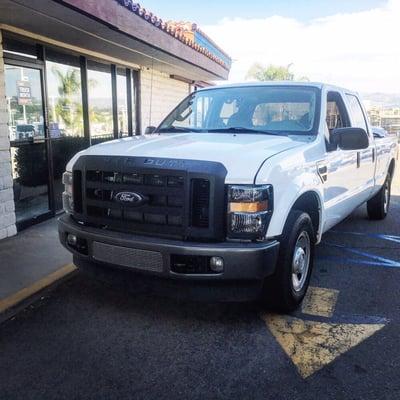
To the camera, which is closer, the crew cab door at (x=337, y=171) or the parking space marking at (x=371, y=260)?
the crew cab door at (x=337, y=171)

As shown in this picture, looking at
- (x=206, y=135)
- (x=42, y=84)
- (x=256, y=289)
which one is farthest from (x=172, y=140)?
(x=42, y=84)

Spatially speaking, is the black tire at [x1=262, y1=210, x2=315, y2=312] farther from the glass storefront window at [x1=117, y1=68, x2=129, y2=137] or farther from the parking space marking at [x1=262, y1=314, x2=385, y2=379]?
the glass storefront window at [x1=117, y1=68, x2=129, y2=137]

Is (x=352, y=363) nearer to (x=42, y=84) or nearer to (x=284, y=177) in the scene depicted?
(x=284, y=177)

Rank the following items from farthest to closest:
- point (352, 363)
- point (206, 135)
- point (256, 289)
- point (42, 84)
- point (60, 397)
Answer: point (42, 84) → point (206, 135) → point (256, 289) → point (352, 363) → point (60, 397)

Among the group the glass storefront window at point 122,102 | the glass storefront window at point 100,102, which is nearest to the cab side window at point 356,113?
the glass storefront window at point 100,102

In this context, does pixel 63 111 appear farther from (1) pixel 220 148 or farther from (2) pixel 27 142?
(1) pixel 220 148

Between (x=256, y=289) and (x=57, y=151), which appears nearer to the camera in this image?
(x=256, y=289)

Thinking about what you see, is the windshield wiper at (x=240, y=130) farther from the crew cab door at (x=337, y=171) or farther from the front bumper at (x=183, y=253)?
the front bumper at (x=183, y=253)

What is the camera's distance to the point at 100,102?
853 centimetres

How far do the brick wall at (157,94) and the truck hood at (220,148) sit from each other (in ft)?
18.5

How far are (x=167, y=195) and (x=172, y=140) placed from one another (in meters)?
0.87

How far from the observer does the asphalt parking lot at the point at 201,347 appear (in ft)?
9.23

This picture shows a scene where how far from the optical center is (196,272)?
10.5 ft

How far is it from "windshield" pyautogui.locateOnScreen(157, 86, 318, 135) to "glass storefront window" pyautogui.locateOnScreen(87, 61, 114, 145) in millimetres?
3579
